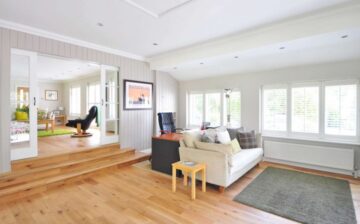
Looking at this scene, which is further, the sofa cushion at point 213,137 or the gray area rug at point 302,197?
the sofa cushion at point 213,137

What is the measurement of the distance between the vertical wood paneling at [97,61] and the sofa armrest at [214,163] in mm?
2298

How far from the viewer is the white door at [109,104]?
462 cm

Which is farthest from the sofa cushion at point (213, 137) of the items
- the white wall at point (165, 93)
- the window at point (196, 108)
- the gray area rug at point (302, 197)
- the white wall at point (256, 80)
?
the window at point (196, 108)

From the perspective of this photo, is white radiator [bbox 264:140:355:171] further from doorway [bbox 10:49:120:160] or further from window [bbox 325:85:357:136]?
doorway [bbox 10:49:120:160]

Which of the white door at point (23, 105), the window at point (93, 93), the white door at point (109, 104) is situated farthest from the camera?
the window at point (93, 93)

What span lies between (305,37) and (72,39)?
4252 mm

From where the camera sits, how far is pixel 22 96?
3436 mm

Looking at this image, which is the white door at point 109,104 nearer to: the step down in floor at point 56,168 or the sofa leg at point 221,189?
the step down in floor at point 56,168

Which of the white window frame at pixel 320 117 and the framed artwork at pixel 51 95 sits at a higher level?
the framed artwork at pixel 51 95

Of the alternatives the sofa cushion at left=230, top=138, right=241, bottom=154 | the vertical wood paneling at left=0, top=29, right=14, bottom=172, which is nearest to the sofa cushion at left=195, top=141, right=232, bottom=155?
the sofa cushion at left=230, top=138, right=241, bottom=154

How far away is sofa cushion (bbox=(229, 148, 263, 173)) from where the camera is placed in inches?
122

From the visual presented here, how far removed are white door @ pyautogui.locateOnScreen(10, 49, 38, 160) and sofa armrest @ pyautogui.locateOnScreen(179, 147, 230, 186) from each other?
2.98 m

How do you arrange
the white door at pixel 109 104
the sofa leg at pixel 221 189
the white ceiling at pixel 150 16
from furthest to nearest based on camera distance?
1. the white door at pixel 109 104
2. the sofa leg at pixel 221 189
3. the white ceiling at pixel 150 16

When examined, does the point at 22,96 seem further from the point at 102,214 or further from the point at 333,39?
the point at 333,39
